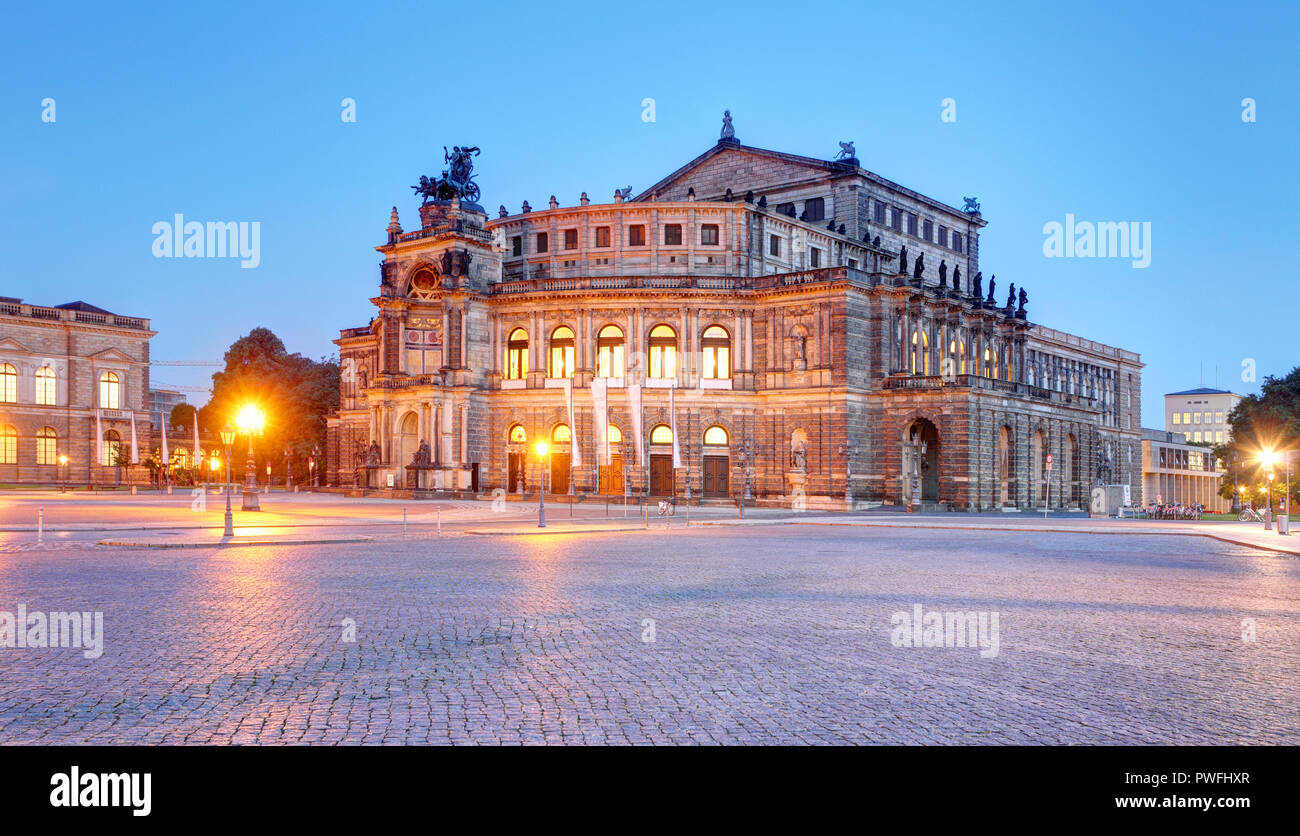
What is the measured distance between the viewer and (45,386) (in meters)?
92.6

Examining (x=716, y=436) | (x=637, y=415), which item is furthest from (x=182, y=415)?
(x=637, y=415)

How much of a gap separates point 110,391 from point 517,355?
48.0 m

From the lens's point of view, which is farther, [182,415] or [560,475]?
[182,415]

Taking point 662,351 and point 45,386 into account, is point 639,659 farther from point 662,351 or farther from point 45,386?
point 45,386

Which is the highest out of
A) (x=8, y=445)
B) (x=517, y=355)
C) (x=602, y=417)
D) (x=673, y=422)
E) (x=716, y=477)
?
(x=517, y=355)

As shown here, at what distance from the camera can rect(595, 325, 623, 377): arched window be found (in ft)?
228

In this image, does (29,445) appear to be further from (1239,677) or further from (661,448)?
(1239,677)

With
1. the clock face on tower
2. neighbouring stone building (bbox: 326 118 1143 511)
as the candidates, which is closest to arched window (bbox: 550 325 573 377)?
neighbouring stone building (bbox: 326 118 1143 511)

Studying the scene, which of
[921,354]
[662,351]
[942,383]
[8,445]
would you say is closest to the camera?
[942,383]

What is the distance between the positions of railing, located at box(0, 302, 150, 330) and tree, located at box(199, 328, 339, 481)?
10269 millimetres

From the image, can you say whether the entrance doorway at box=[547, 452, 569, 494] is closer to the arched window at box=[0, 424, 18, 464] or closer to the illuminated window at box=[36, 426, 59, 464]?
the illuminated window at box=[36, 426, 59, 464]

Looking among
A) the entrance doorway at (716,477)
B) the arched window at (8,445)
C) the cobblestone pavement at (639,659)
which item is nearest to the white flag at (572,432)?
the entrance doorway at (716,477)

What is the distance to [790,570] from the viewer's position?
21594mm
